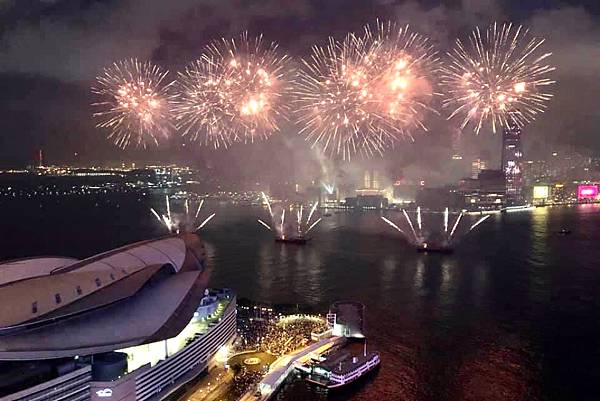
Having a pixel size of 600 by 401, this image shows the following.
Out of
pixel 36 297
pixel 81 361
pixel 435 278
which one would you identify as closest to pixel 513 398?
pixel 81 361

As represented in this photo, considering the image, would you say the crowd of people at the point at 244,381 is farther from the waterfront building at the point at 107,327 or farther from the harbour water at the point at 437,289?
the waterfront building at the point at 107,327

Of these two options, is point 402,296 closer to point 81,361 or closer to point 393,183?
point 81,361

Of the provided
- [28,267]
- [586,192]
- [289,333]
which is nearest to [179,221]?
[289,333]

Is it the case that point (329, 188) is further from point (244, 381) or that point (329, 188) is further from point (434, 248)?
point (244, 381)

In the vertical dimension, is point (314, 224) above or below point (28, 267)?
below

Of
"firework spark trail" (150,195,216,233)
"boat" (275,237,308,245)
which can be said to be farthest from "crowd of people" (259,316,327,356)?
"firework spark trail" (150,195,216,233)

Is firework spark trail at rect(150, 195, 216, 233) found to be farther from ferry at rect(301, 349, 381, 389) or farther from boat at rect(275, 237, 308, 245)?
ferry at rect(301, 349, 381, 389)
